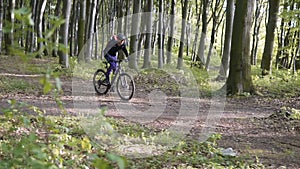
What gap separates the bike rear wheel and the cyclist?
1.21 feet

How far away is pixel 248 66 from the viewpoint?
41.8 feet

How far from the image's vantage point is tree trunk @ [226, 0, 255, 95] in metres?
12.6

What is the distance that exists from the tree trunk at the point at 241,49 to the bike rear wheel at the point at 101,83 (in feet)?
14.2

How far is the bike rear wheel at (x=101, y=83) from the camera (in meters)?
11.2

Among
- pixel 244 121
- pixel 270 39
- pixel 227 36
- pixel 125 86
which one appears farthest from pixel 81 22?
pixel 244 121

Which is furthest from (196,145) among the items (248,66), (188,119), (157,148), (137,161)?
(248,66)

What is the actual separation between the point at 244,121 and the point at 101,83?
436cm

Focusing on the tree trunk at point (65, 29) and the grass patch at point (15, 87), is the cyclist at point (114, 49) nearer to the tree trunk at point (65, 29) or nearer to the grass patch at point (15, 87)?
the grass patch at point (15, 87)

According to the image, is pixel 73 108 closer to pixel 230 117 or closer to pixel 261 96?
pixel 230 117

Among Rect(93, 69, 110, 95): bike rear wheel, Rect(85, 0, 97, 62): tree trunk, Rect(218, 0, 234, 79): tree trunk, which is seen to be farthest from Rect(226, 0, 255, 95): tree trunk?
Rect(85, 0, 97, 62): tree trunk

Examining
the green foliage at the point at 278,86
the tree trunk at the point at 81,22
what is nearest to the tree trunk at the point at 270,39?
the green foliage at the point at 278,86

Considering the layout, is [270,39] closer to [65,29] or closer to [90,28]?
[65,29]

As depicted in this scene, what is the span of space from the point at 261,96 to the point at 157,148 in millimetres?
7896

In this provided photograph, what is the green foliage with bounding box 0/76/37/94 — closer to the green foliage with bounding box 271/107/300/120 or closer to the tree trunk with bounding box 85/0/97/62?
the green foliage with bounding box 271/107/300/120
